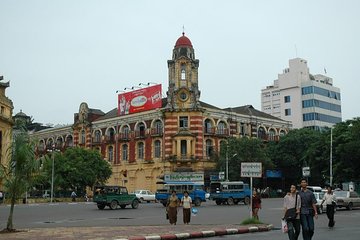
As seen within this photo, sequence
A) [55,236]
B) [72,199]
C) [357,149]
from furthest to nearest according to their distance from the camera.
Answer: [72,199] < [357,149] < [55,236]

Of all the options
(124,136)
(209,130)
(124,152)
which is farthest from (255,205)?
(124,152)

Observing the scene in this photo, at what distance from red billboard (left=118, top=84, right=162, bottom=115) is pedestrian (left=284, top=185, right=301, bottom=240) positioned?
54.9 metres

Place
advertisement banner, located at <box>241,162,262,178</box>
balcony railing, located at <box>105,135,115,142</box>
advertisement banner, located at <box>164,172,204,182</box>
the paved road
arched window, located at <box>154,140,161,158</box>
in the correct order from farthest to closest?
balcony railing, located at <box>105,135,115,142</box> → arched window, located at <box>154,140,161,158</box> → advertisement banner, located at <box>164,172,204,182</box> → advertisement banner, located at <box>241,162,262,178</box> → the paved road

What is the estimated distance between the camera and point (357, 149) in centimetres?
4497

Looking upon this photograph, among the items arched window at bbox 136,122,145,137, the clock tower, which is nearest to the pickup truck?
the clock tower

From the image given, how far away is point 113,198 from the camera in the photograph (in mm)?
38312

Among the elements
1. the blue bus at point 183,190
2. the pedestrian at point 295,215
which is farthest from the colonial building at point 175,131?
the pedestrian at point 295,215

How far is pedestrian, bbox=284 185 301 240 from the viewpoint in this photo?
542 inches

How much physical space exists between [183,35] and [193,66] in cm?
531

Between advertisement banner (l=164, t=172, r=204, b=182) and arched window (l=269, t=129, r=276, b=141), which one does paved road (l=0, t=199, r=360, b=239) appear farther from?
arched window (l=269, t=129, r=276, b=141)

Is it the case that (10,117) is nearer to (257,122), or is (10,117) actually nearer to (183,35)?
(183,35)

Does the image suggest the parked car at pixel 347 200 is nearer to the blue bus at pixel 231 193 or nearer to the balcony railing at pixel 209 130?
the blue bus at pixel 231 193

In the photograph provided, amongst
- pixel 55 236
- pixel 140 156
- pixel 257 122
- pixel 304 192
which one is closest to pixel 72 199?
pixel 140 156

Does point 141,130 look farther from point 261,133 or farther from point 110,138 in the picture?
point 261,133
